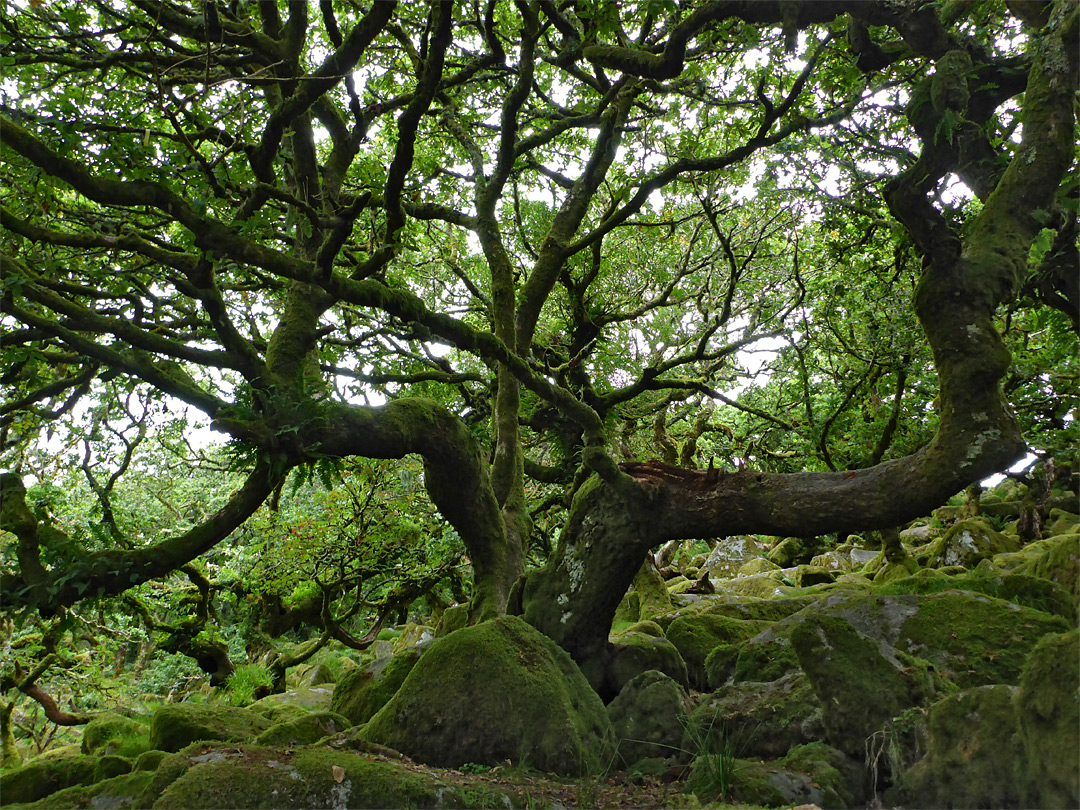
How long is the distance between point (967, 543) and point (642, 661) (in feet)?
28.8

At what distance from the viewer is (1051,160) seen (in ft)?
18.8

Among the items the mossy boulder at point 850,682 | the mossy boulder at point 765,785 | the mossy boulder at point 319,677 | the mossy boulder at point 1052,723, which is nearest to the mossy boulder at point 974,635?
the mossy boulder at point 850,682

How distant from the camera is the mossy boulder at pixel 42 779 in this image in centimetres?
591

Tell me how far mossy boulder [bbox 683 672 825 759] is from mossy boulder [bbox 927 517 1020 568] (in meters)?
8.22

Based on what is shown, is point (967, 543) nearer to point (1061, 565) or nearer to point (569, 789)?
point (1061, 565)

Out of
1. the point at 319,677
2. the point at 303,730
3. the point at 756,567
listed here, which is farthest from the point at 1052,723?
the point at 756,567

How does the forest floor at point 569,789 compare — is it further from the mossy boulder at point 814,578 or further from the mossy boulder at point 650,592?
the mossy boulder at point 814,578

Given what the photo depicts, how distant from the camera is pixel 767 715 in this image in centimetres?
514

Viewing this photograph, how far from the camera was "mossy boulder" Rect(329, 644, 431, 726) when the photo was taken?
6.61m

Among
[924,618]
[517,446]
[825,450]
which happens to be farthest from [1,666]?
[825,450]

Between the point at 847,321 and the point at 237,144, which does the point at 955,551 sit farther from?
the point at 237,144

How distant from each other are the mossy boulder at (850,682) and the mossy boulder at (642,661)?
73.4 inches

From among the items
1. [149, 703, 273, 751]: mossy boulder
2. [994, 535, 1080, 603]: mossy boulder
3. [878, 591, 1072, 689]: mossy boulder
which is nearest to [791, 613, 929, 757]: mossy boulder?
[878, 591, 1072, 689]: mossy boulder

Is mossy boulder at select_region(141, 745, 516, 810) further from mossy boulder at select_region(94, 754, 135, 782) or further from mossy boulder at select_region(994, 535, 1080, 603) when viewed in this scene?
mossy boulder at select_region(994, 535, 1080, 603)
